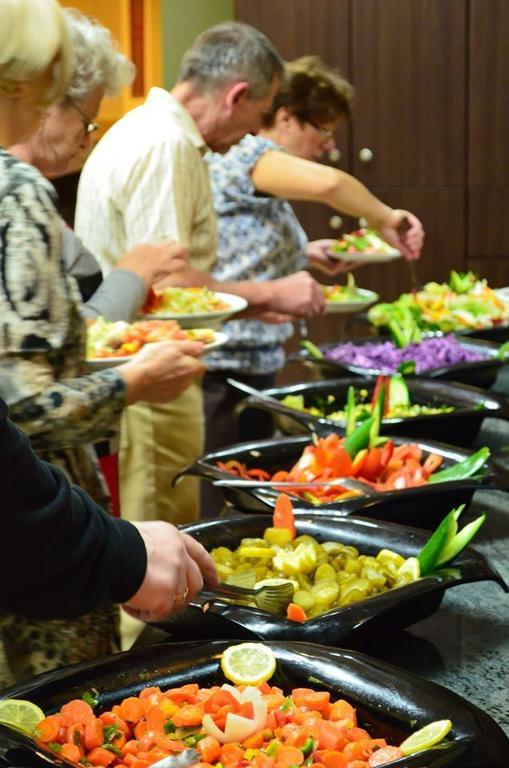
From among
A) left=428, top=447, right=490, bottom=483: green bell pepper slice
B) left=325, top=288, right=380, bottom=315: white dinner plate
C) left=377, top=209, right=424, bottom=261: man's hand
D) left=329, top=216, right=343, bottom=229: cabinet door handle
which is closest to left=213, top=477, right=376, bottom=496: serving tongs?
left=428, top=447, right=490, bottom=483: green bell pepper slice

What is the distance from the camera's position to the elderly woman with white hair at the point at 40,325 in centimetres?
145

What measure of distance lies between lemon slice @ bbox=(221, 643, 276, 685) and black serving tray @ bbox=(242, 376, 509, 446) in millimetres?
995

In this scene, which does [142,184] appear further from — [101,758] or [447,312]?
[101,758]

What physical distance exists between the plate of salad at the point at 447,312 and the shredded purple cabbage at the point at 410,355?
0.17 meters

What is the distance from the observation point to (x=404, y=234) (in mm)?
4242

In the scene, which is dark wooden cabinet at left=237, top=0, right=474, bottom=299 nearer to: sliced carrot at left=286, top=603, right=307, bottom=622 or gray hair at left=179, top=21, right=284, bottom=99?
gray hair at left=179, top=21, right=284, bottom=99

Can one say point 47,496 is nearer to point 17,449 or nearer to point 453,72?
point 17,449

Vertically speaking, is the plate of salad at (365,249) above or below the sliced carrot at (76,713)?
below

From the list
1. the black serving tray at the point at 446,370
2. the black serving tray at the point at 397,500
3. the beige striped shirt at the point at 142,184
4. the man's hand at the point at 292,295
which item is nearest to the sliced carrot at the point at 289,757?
the black serving tray at the point at 397,500

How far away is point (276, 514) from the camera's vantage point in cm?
157

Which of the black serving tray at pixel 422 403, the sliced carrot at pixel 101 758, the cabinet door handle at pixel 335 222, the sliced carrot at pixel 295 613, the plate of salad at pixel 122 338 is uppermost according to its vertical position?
the sliced carrot at pixel 101 758

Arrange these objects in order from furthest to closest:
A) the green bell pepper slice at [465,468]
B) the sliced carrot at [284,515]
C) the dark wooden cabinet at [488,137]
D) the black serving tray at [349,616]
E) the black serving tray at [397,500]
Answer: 1. the dark wooden cabinet at [488,137]
2. the green bell pepper slice at [465,468]
3. the black serving tray at [397,500]
4. the sliced carrot at [284,515]
5. the black serving tray at [349,616]

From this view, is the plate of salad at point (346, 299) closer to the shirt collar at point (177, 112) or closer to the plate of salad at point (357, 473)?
the shirt collar at point (177, 112)

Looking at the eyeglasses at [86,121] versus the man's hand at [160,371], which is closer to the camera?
the man's hand at [160,371]
